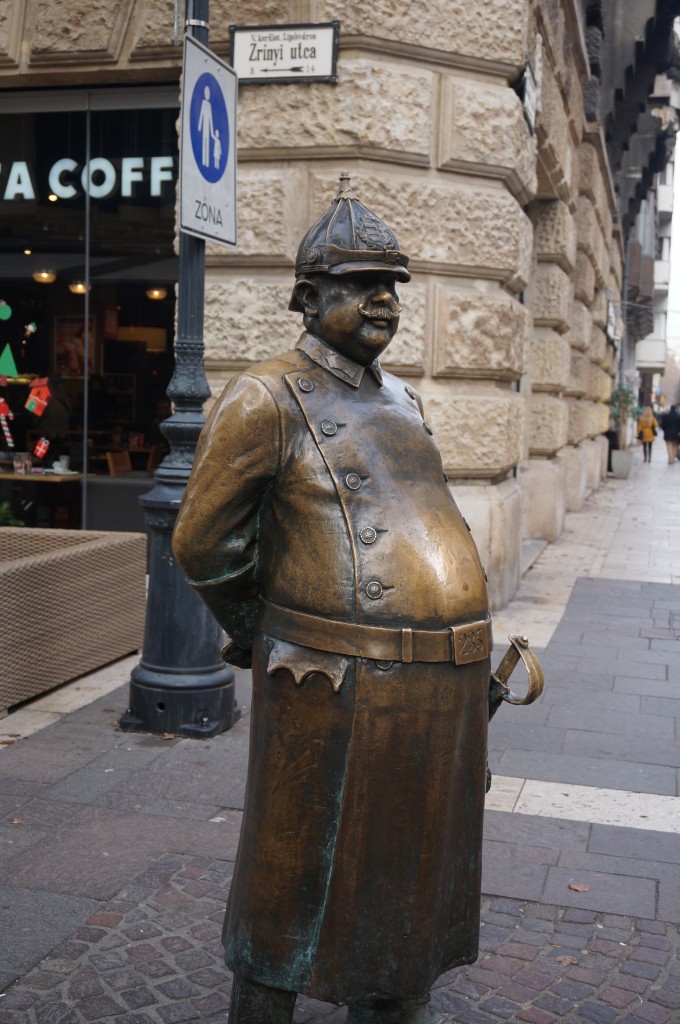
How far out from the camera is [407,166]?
26.8ft

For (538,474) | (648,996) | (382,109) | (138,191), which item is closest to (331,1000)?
(648,996)

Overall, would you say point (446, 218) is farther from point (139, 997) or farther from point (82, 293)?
point (139, 997)

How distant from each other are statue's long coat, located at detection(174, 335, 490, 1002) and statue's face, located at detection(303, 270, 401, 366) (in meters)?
0.06

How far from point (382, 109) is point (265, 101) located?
32.1 inches

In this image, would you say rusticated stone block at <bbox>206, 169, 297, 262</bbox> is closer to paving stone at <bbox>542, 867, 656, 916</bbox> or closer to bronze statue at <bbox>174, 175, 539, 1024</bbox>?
paving stone at <bbox>542, 867, 656, 916</bbox>

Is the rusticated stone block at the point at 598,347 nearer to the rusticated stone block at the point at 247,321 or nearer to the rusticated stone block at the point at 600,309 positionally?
the rusticated stone block at the point at 600,309

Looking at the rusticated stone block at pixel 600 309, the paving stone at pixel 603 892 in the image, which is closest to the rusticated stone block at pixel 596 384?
the rusticated stone block at pixel 600 309

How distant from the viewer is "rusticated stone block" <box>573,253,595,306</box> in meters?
16.6

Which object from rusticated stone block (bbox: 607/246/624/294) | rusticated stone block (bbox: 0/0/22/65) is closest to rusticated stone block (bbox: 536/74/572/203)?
rusticated stone block (bbox: 0/0/22/65)

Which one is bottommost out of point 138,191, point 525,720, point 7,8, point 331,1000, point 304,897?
point 525,720

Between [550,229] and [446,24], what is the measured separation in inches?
205

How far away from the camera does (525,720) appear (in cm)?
637

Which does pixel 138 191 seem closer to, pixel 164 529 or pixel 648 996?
pixel 164 529

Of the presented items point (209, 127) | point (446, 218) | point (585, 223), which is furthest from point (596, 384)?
point (209, 127)
